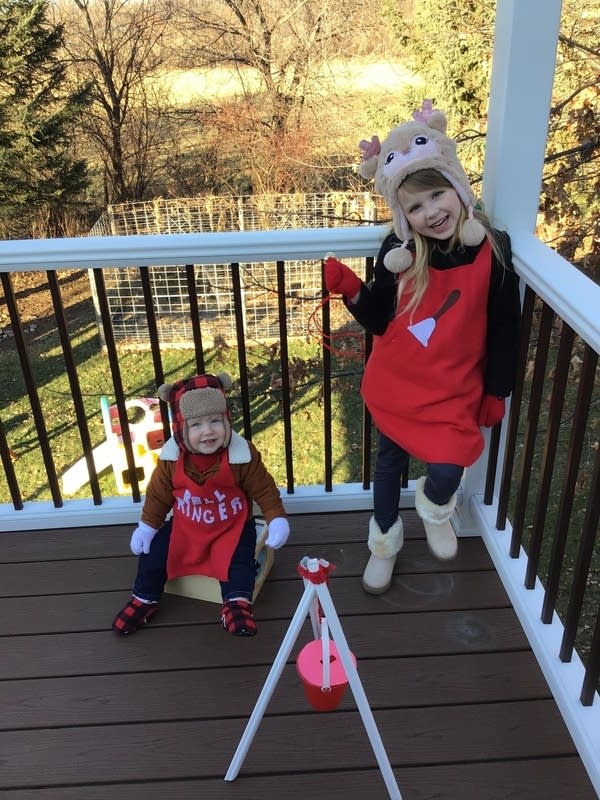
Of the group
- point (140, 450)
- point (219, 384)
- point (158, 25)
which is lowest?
point (140, 450)

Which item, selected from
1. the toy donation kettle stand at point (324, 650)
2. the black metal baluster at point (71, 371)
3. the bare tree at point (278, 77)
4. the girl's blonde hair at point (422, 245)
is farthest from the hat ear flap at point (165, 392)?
the bare tree at point (278, 77)

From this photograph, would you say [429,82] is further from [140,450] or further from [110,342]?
[110,342]

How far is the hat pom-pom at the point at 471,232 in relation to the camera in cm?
159

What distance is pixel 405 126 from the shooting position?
1559mm

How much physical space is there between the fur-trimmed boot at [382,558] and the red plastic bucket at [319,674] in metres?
0.56

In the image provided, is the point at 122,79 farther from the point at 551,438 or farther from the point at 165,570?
the point at 551,438

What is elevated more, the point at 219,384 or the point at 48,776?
the point at 219,384

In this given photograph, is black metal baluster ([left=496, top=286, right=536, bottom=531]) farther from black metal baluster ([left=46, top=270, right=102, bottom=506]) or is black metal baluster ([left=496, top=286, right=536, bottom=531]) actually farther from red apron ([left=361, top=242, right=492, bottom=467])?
black metal baluster ([left=46, top=270, right=102, bottom=506])

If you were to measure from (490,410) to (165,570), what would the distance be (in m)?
0.96

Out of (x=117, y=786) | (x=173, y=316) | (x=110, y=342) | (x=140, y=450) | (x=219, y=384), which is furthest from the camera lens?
(x=173, y=316)

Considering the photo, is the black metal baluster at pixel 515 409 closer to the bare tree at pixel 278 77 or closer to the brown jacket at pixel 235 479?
the brown jacket at pixel 235 479

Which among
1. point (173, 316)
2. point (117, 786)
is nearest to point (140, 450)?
point (173, 316)

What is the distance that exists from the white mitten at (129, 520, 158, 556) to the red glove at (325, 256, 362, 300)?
821mm

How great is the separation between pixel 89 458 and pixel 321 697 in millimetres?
1177
